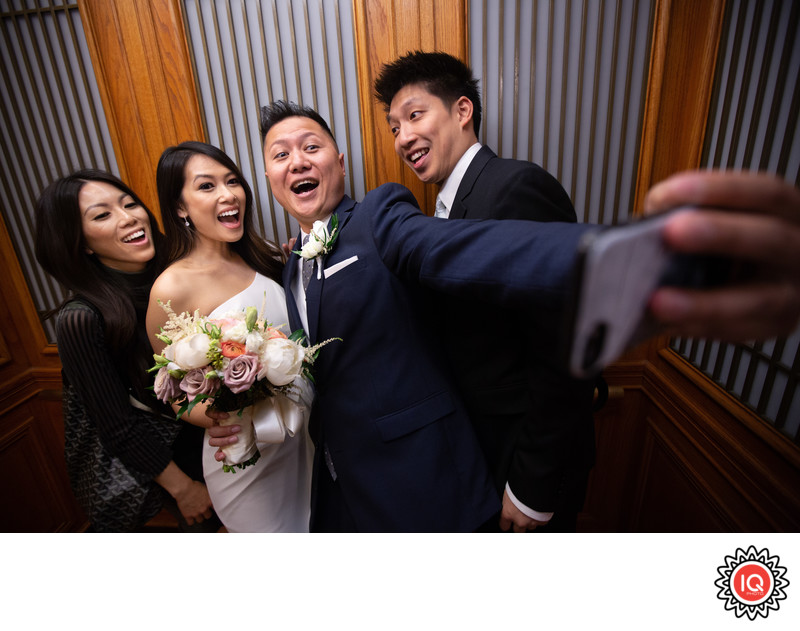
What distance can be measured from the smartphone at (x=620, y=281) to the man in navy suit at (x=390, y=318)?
9cm

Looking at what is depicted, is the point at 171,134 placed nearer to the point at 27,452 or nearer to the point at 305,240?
the point at 305,240

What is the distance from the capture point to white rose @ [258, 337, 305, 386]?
99 cm

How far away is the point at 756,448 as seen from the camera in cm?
123

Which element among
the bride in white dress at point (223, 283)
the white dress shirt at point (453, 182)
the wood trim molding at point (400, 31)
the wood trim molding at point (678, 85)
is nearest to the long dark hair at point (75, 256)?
the bride in white dress at point (223, 283)

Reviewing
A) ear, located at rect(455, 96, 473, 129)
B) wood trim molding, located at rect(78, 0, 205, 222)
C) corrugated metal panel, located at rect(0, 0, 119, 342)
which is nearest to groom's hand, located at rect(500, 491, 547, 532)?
ear, located at rect(455, 96, 473, 129)

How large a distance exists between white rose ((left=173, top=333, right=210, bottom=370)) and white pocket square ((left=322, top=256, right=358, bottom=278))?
41cm

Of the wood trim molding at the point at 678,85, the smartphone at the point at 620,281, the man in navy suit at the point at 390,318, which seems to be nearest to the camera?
the smartphone at the point at 620,281

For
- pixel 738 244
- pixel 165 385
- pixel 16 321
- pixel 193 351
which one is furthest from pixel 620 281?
pixel 16 321

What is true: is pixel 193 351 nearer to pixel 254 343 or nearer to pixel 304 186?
pixel 254 343

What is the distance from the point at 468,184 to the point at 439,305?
43 centimetres

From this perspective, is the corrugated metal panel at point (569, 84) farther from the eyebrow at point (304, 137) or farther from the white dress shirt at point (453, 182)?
the eyebrow at point (304, 137)
